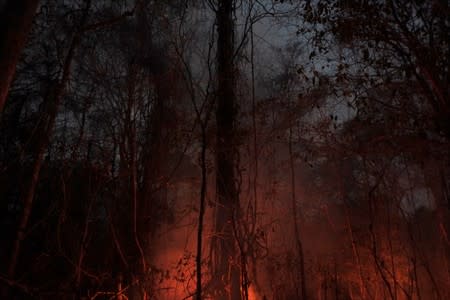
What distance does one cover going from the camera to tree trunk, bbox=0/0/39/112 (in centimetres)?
302

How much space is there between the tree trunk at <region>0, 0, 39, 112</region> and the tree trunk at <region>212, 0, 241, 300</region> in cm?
384

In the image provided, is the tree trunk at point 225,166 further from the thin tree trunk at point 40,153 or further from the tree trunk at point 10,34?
the tree trunk at point 10,34

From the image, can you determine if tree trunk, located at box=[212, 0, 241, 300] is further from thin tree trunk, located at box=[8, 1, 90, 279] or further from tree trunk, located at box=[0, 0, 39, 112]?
tree trunk, located at box=[0, 0, 39, 112]

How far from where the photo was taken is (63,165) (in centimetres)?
730

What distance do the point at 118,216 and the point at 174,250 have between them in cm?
149

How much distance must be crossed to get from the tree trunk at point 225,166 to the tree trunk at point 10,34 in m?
3.84

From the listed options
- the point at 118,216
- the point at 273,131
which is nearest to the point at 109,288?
the point at 118,216

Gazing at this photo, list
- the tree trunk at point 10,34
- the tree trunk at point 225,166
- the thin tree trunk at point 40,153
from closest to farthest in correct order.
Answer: the tree trunk at point 10,34, the thin tree trunk at point 40,153, the tree trunk at point 225,166

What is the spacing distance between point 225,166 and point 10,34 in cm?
534

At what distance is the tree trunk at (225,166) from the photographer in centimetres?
709

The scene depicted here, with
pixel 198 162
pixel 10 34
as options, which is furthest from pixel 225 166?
pixel 10 34

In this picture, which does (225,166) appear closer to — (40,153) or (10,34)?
(40,153)

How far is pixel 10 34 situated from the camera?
3.05 meters

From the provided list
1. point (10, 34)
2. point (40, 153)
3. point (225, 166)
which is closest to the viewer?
point (10, 34)
